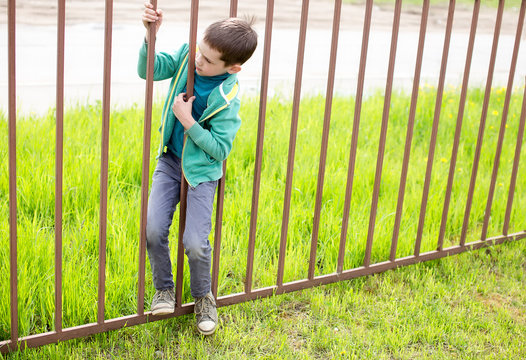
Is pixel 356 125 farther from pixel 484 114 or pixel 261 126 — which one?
pixel 484 114

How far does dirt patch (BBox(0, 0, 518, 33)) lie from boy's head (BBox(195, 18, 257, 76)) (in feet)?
20.4

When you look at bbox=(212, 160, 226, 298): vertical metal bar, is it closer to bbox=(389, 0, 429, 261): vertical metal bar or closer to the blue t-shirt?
the blue t-shirt

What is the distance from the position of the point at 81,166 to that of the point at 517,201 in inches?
113

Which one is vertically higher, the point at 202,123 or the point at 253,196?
the point at 202,123

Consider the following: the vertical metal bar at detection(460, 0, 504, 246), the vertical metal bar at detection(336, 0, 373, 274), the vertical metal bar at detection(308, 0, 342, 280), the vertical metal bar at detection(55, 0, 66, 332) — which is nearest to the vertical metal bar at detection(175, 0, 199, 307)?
the vertical metal bar at detection(55, 0, 66, 332)

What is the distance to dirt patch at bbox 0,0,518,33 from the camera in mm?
9078

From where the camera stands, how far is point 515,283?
130 inches

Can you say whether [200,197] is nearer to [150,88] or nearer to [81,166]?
[150,88]

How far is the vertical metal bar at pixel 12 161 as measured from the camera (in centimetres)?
200

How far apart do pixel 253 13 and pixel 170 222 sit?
6858 millimetres

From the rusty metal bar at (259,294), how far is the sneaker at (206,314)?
0.09 m

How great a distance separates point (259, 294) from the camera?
9.49ft

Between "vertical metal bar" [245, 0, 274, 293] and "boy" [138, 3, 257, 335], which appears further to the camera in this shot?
"vertical metal bar" [245, 0, 274, 293]

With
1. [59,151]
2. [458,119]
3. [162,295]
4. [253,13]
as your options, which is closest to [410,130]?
[458,119]
